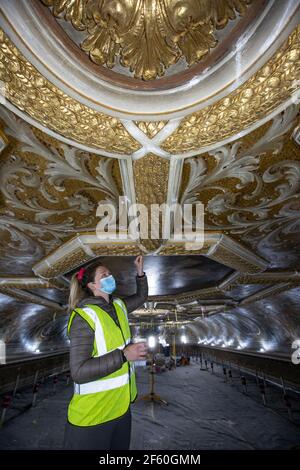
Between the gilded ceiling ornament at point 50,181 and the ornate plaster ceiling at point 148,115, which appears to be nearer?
the ornate plaster ceiling at point 148,115

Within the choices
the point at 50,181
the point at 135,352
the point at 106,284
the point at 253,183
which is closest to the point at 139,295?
the point at 106,284

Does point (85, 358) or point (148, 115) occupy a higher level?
point (148, 115)

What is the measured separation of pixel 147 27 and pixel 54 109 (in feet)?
2.48

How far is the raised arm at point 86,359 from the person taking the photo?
149cm

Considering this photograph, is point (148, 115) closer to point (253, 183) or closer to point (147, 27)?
point (147, 27)

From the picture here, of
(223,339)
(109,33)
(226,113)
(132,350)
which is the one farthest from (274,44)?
(223,339)

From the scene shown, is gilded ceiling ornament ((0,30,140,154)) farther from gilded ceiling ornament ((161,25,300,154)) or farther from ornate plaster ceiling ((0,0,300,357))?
gilded ceiling ornament ((161,25,300,154))

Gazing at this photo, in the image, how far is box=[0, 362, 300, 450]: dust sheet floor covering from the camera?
205 inches

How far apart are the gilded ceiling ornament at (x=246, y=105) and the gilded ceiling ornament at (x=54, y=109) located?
0.41 metres

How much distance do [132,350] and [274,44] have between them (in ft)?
6.52

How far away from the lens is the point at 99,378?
1506 millimetres

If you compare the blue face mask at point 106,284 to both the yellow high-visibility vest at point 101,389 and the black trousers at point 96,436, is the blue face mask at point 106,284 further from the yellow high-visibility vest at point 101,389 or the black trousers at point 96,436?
the black trousers at point 96,436

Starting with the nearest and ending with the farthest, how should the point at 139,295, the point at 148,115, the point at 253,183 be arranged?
the point at 148,115
the point at 253,183
the point at 139,295

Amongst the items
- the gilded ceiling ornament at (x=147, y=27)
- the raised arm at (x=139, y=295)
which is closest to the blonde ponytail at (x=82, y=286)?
the raised arm at (x=139, y=295)
